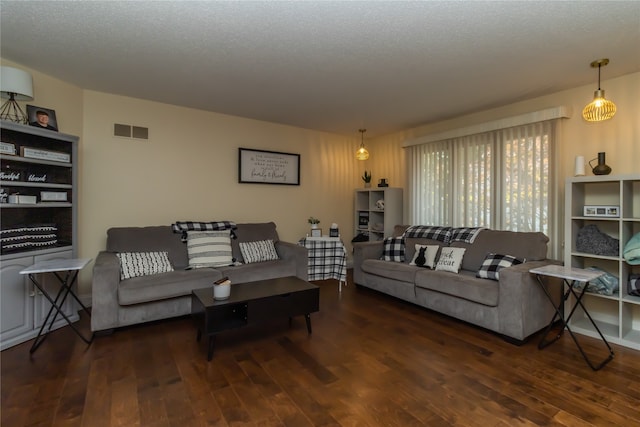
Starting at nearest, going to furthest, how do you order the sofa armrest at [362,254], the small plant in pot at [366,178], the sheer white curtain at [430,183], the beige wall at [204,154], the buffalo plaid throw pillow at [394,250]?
the beige wall at [204,154] → the buffalo plaid throw pillow at [394,250] → the sofa armrest at [362,254] → the sheer white curtain at [430,183] → the small plant in pot at [366,178]

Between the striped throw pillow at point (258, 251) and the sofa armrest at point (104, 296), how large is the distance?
4.50ft

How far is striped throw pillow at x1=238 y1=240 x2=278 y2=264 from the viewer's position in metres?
3.84

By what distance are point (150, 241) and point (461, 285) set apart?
324 cm

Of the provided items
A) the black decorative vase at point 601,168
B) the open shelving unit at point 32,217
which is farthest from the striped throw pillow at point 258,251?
the black decorative vase at point 601,168

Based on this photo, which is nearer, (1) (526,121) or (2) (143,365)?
(2) (143,365)

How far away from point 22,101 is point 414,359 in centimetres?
405

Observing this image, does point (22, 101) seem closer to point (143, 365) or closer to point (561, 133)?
point (143, 365)

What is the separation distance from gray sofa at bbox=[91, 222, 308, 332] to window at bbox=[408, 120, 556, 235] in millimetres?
2138

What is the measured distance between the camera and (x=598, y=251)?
2859mm

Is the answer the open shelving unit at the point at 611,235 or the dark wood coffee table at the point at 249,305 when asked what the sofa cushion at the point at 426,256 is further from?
the dark wood coffee table at the point at 249,305

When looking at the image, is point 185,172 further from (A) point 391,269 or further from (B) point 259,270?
Answer: (A) point 391,269

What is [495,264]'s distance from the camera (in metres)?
3.04

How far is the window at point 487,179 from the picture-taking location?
351 centimetres

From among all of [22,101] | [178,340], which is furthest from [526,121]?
[22,101]
